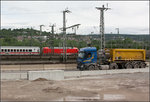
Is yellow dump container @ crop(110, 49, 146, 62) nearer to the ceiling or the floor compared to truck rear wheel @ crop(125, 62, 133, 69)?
nearer to the ceiling

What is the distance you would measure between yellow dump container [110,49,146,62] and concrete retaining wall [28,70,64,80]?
9.49 m

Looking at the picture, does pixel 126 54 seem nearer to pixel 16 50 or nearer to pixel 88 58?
pixel 88 58

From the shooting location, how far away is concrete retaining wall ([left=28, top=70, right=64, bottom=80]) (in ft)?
56.2

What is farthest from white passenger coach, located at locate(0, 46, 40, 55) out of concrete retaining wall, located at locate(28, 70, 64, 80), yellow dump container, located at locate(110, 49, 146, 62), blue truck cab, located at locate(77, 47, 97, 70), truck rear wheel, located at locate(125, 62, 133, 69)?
concrete retaining wall, located at locate(28, 70, 64, 80)

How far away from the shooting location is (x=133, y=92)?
12.6 meters

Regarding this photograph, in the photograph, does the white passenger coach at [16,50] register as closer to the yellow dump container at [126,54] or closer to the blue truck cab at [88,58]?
the blue truck cab at [88,58]

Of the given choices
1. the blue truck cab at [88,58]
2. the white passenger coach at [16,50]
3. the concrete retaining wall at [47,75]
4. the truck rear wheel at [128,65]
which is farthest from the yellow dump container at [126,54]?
the white passenger coach at [16,50]

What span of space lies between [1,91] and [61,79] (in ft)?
20.2

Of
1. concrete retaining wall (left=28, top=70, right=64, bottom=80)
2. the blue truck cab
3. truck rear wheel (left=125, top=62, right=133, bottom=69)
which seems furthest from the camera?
truck rear wheel (left=125, top=62, right=133, bottom=69)

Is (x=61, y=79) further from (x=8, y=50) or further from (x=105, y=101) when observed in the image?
(x=8, y=50)

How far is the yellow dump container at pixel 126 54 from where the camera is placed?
24.9 metres

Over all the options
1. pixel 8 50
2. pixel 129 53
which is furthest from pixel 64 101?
pixel 8 50

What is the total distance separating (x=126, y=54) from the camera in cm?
2555

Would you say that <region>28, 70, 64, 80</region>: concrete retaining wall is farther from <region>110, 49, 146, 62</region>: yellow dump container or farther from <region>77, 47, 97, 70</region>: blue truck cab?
<region>110, 49, 146, 62</region>: yellow dump container
